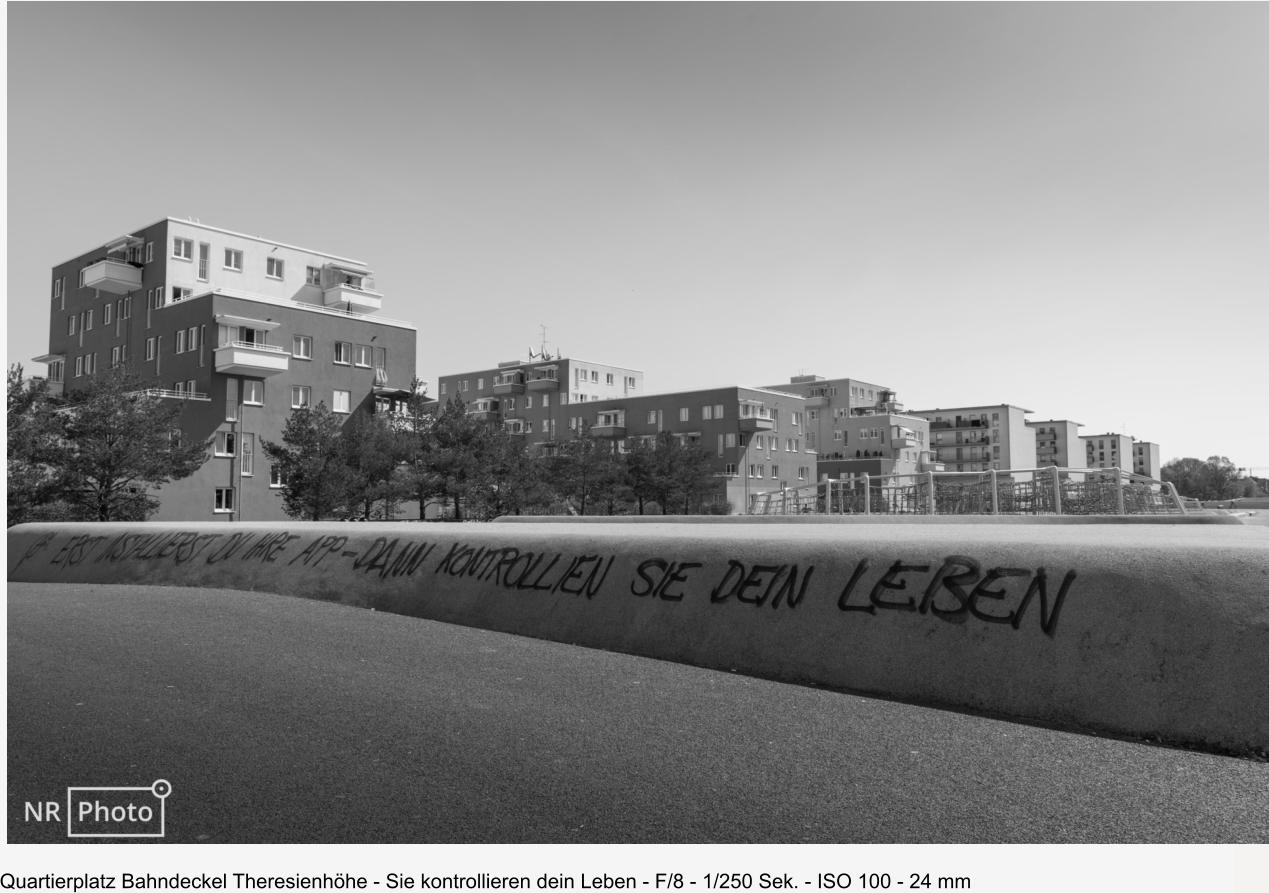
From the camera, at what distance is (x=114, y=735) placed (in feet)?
21.8

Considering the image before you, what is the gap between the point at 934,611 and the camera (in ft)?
27.2

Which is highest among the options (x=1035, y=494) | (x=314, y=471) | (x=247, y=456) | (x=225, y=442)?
(x=225, y=442)

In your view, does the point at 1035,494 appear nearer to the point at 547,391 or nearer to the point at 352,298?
the point at 352,298

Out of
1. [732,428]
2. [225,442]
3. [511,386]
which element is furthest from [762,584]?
[511,386]

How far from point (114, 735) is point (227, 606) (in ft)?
24.6

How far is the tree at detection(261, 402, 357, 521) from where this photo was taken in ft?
141

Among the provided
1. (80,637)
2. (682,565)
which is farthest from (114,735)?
(682,565)

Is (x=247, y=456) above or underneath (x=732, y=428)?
underneath

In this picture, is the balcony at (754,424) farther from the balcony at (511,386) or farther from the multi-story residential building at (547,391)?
the balcony at (511,386)

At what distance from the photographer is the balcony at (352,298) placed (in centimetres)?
6621

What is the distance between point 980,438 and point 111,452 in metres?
127

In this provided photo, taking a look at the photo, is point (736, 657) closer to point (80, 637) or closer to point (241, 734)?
point (241, 734)

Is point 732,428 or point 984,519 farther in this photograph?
point 732,428

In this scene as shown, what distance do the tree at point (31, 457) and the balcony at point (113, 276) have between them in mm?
22313
